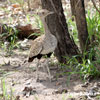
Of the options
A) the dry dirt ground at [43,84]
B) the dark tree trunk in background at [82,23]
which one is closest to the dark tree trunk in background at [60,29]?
the dark tree trunk in background at [82,23]

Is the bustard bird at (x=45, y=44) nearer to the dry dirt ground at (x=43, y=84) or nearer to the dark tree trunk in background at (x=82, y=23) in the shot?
the dry dirt ground at (x=43, y=84)

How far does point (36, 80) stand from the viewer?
4379mm

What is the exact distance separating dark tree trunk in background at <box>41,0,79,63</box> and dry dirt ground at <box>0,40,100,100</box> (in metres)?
0.37

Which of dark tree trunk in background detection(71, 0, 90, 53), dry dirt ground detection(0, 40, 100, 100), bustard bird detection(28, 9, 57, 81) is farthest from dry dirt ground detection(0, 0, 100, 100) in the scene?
dark tree trunk in background detection(71, 0, 90, 53)

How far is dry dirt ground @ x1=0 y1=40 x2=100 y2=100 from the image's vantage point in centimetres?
366

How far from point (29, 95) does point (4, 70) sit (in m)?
1.33

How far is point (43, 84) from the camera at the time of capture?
428 cm

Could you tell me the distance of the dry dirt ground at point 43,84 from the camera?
12.0 ft

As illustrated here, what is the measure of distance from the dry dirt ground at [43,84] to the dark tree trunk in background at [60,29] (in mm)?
370

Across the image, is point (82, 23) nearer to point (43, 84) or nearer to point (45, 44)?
point (45, 44)

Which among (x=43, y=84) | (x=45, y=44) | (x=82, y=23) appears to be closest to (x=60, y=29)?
(x=82, y=23)

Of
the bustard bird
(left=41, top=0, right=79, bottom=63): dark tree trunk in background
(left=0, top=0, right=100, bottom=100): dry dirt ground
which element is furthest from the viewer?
(left=41, top=0, right=79, bottom=63): dark tree trunk in background

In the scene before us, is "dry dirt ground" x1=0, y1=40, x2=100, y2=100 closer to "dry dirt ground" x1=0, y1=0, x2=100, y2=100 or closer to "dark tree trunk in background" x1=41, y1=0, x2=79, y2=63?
"dry dirt ground" x1=0, y1=0, x2=100, y2=100

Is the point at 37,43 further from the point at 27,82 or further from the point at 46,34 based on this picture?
the point at 27,82
